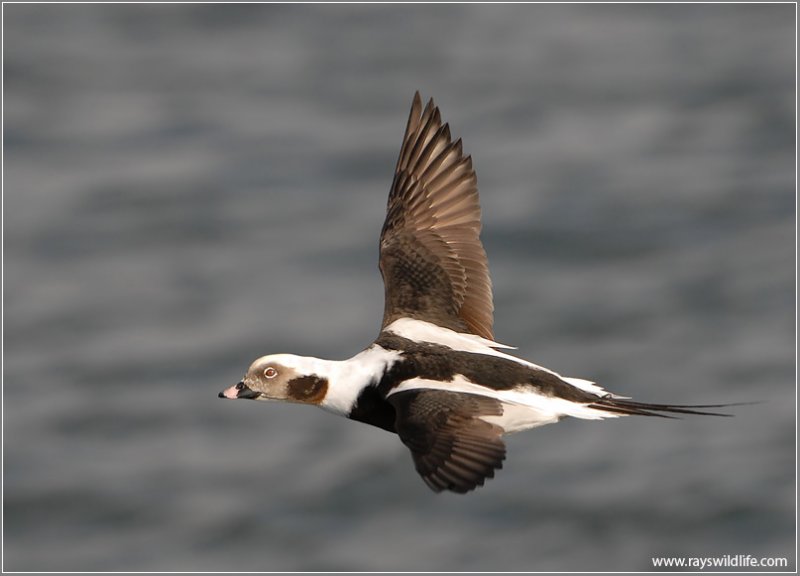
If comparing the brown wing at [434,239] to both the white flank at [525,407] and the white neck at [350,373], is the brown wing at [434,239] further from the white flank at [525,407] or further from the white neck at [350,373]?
the white flank at [525,407]

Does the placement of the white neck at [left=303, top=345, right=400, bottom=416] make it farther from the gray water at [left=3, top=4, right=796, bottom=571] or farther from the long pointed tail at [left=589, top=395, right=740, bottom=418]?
the gray water at [left=3, top=4, right=796, bottom=571]

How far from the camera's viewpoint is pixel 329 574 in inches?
515

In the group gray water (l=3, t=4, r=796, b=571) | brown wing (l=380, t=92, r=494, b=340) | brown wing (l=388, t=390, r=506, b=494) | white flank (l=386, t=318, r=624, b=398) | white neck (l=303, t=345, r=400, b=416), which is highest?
gray water (l=3, t=4, r=796, b=571)

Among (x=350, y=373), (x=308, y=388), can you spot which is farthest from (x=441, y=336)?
(x=308, y=388)

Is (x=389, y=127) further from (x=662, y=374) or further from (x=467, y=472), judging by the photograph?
(x=467, y=472)

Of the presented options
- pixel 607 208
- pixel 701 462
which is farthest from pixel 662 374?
pixel 607 208

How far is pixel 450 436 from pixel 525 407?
0.51 metres

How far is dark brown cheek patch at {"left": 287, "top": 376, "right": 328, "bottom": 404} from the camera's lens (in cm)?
657

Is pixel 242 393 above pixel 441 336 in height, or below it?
below

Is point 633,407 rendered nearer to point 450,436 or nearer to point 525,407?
point 525,407

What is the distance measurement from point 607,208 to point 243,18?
676 centimetres

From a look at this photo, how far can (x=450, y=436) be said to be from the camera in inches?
221

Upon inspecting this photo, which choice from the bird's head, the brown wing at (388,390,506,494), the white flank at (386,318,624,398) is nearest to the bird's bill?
the bird's head

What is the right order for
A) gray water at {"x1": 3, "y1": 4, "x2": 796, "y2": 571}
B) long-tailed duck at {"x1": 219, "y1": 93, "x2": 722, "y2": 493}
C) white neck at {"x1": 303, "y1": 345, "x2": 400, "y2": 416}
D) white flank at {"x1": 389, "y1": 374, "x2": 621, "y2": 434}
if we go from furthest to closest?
gray water at {"x1": 3, "y1": 4, "x2": 796, "y2": 571}, white neck at {"x1": 303, "y1": 345, "x2": 400, "y2": 416}, white flank at {"x1": 389, "y1": 374, "x2": 621, "y2": 434}, long-tailed duck at {"x1": 219, "y1": 93, "x2": 722, "y2": 493}
